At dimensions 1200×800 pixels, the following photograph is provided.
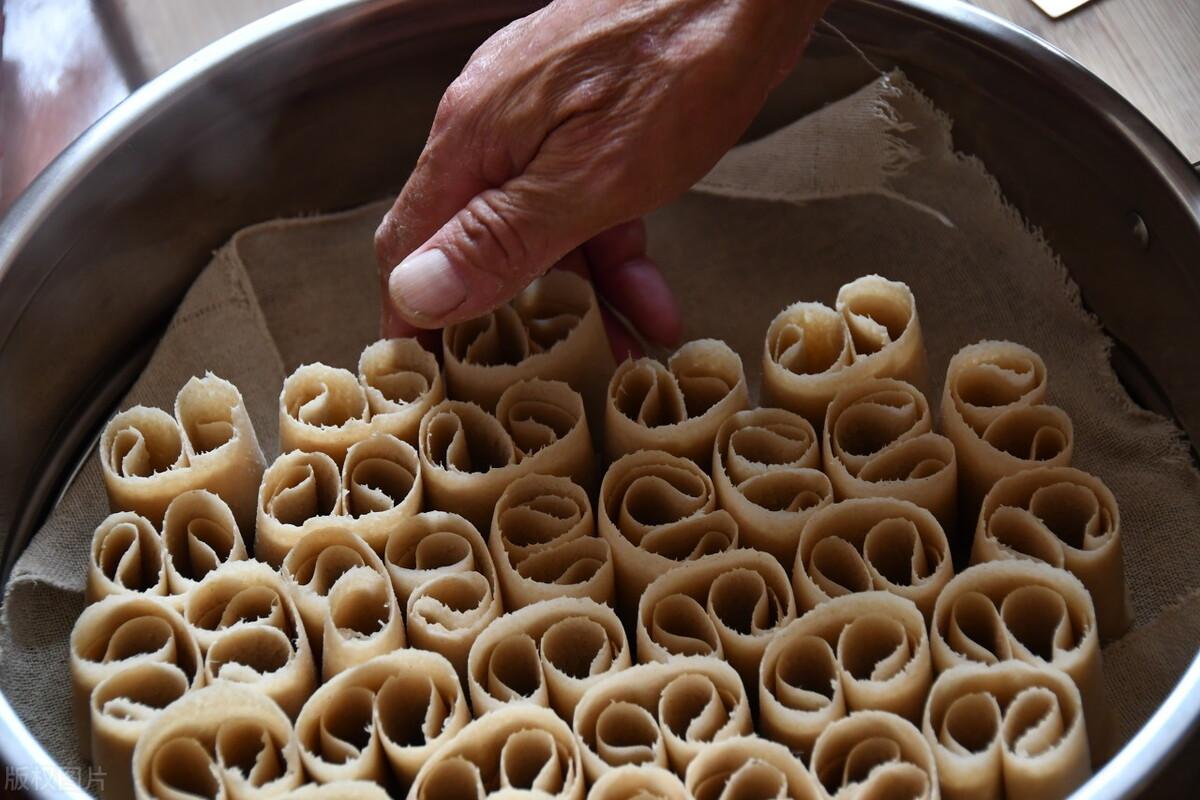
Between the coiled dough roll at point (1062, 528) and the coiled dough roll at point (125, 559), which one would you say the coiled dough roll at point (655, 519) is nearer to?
the coiled dough roll at point (1062, 528)

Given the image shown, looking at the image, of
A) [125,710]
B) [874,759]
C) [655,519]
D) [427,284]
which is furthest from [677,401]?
[125,710]

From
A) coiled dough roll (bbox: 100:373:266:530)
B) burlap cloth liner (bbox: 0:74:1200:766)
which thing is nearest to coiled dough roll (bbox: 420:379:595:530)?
coiled dough roll (bbox: 100:373:266:530)

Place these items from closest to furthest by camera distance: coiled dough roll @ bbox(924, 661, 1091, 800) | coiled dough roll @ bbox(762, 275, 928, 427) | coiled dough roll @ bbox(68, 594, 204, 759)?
1. coiled dough roll @ bbox(924, 661, 1091, 800)
2. coiled dough roll @ bbox(68, 594, 204, 759)
3. coiled dough roll @ bbox(762, 275, 928, 427)

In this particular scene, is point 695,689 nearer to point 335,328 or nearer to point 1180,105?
point 335,328

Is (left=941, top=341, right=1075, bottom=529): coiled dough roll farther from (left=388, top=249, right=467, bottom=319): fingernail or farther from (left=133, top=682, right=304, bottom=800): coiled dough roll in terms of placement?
(left=133, top=682, right=304, bottom=800): coiled dough roll

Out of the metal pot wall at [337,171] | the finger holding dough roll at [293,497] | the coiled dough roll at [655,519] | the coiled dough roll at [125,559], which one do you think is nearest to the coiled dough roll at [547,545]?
the coiled dough roll at [655,519]

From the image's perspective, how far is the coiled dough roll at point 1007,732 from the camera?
670 mm

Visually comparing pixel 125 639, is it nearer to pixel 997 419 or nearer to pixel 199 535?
pixel 199 535

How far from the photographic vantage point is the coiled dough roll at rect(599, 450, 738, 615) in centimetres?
82

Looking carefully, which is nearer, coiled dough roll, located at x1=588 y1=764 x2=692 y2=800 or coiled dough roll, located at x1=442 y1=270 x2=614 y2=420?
coiled dough roll, located at x1=588 y1=764 x2=692 y2=800

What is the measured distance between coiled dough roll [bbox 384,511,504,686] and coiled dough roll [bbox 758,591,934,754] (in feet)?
0.58

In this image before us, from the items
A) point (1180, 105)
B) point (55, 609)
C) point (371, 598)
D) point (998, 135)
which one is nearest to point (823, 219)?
point (998, 135)

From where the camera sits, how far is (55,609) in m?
0.92

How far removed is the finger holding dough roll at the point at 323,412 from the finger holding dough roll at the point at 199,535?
7 centimetres
